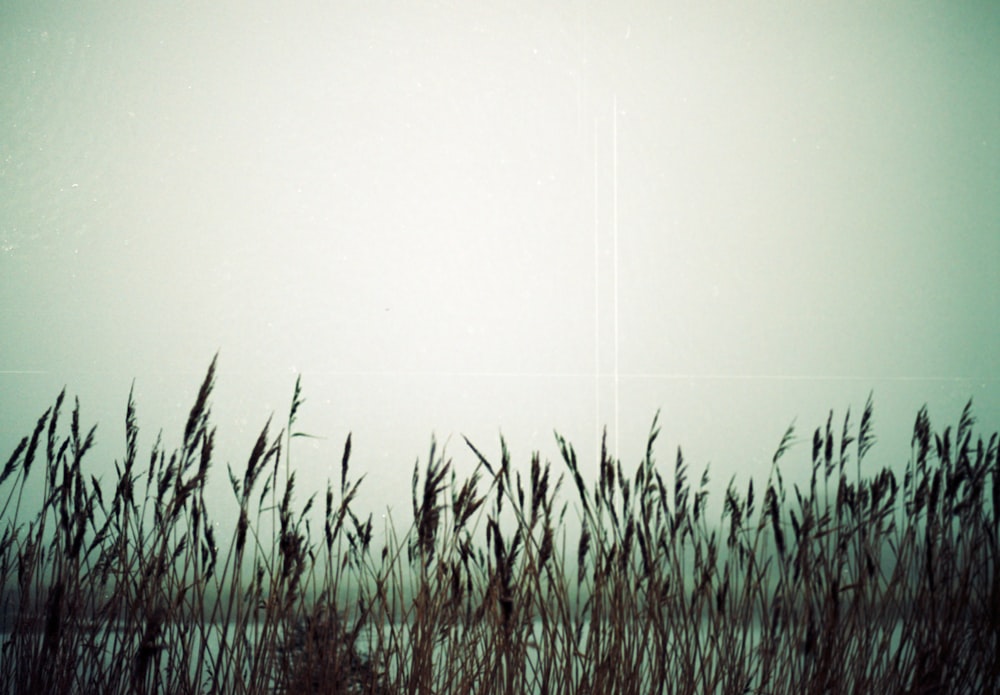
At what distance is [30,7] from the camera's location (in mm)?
1649

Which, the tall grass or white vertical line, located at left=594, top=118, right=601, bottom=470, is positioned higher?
white vertical line, located at left=594, top=118, right=601, bottom=470

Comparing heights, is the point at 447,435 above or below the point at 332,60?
below

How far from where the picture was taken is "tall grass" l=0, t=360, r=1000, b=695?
1323 mm

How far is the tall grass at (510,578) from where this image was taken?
1.32 metres

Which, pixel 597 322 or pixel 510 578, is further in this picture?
pixel 597 322

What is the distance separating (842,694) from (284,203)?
5.51 feet

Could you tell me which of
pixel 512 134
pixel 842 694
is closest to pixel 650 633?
pixel 842 694

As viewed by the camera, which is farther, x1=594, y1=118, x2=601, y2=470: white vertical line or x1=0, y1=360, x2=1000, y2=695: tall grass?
x1=594, y1=118, x2=601, y2=470: white vertical line

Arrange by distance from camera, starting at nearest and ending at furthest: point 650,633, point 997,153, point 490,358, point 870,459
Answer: point 650,633 → point 490,358 → point 870,459 → point 997,153

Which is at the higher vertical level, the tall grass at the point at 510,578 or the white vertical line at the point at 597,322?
the white vertical line at the point at 597,322

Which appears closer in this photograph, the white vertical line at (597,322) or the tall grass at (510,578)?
the tall grass at (510,578)

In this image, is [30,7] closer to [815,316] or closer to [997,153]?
[815,316]

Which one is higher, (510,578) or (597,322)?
(597,322)

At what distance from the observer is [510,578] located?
1198 mm
